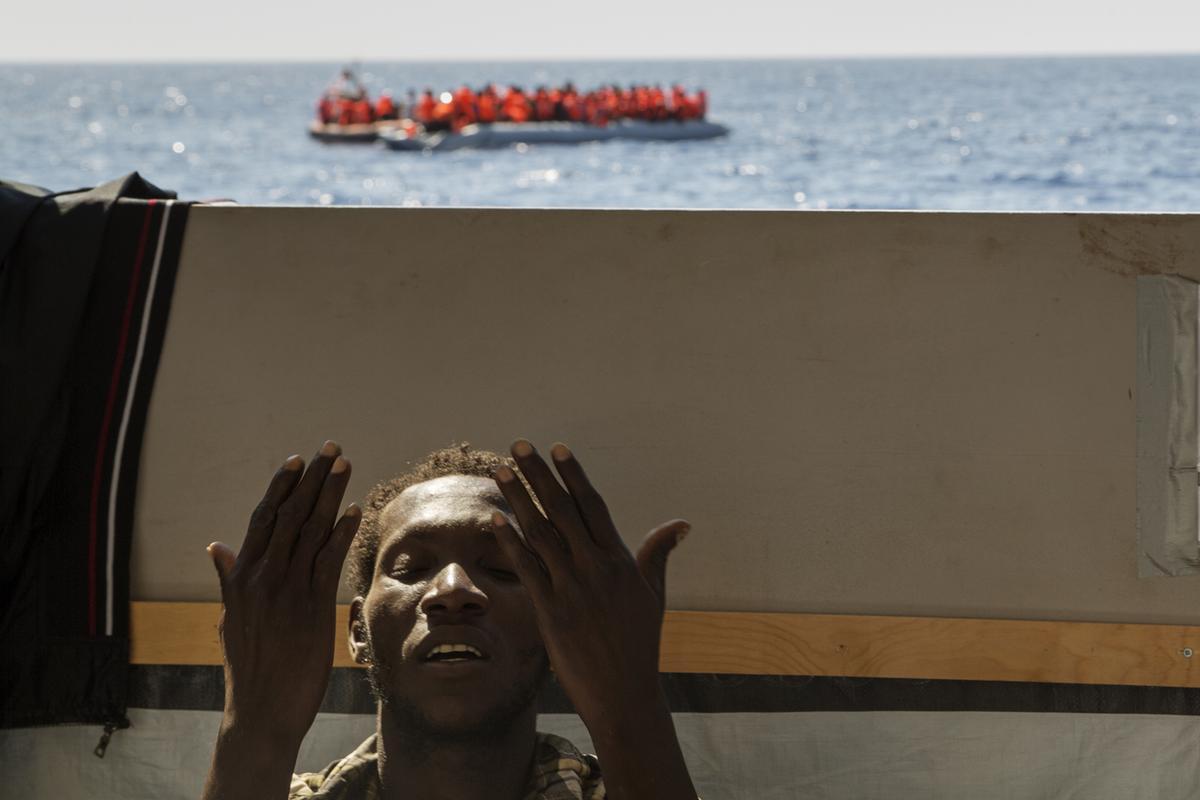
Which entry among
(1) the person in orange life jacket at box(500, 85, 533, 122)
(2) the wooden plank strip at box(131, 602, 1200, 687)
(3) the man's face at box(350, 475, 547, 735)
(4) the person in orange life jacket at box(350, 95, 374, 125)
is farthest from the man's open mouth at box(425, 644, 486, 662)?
(4) the person in orange life jacket at box(350, 95, 374, 125)

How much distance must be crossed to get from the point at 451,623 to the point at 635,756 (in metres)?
0.29

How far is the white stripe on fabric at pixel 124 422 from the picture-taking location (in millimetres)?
2334

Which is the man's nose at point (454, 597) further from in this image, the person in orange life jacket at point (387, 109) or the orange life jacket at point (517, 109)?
the person in orange life jacket at point (387, 109)

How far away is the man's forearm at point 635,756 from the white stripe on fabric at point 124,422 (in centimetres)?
95

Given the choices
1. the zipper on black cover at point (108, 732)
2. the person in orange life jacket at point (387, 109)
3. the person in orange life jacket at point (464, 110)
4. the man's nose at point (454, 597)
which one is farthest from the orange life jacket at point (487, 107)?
the man's nose at point (454, 597)

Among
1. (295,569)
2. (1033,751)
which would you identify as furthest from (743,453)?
(295,569)

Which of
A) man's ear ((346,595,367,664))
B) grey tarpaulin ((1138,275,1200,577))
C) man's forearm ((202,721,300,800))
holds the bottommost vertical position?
man's forearm ((202,721,300,800))

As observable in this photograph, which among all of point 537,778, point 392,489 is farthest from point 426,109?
point 537,778

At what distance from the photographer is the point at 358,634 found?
2029mm

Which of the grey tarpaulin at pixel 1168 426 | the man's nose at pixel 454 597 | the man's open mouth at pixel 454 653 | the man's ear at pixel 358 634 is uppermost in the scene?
the grey tarpaulin at pixel 1168 426

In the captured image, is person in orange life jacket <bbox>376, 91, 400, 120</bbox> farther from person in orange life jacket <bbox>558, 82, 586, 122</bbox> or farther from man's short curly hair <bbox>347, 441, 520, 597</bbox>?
man's short curly hair <bbox>347, 441, 520, 597</bbox>

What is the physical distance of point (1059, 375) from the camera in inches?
88.6

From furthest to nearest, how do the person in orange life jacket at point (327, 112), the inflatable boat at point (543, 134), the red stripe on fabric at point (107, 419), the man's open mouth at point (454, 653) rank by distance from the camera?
1. the person in orange life jacket at point (327, 112)
2. the inflatable boat at point (543, 134)
3. the red stripe on fabric at point (107, 419)
4. the man's open mouth at point (454, 653)

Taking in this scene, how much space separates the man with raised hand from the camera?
1755mm
